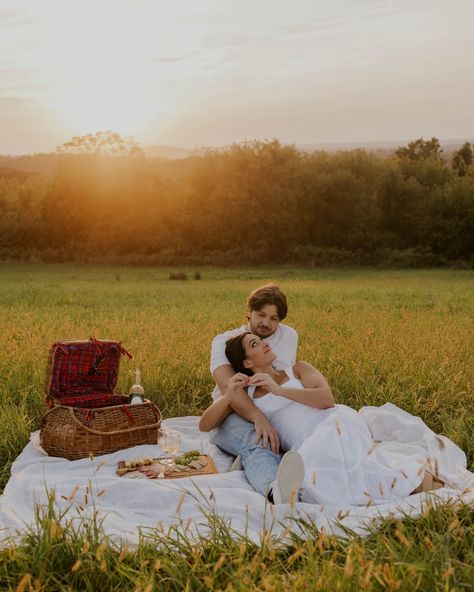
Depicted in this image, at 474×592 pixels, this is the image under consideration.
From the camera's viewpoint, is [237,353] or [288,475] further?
[237,353]

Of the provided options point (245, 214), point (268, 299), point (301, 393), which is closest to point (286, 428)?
point (301, 393)

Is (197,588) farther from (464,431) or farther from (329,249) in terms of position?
(329,249)

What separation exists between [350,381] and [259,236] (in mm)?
36715

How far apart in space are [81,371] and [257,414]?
6.65 feet

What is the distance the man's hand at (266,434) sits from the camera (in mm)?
5711

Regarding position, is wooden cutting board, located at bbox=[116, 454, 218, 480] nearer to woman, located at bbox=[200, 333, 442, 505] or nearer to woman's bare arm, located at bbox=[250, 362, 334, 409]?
woman, located at bbox=[200, 333, 442, 505]

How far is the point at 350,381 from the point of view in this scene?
790 cm

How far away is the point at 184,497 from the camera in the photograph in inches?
164

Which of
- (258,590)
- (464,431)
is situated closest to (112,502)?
(258,590)

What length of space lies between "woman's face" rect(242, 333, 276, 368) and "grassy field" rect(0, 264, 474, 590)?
190 cm

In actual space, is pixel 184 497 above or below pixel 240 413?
above

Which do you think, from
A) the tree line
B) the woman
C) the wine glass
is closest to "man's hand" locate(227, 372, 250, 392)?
the woman

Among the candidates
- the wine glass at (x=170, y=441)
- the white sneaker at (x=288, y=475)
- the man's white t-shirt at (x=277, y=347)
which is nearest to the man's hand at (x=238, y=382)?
the man's white t-shirt at (x=277, y=347)

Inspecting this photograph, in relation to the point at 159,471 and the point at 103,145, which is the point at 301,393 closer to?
the point at 159,471
